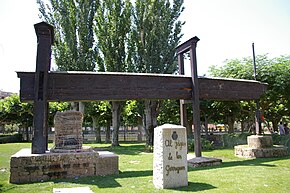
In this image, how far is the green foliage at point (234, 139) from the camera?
56.5ft

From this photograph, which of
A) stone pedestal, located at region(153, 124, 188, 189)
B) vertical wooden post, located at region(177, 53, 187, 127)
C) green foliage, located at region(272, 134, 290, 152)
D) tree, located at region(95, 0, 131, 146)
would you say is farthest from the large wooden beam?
tree, located at region(95, 0, 131, 146)

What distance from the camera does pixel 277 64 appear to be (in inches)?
614

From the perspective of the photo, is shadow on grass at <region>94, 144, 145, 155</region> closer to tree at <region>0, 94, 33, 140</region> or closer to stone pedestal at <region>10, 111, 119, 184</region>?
stone pedestal at <region>10, 111, 119, 184</region>

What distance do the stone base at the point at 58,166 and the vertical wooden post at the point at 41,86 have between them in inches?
21.0

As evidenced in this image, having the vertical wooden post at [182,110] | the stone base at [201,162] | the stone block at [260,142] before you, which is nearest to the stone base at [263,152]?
the stone block at [260,142]

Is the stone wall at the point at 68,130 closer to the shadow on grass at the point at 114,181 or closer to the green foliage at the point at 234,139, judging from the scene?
the shadow on grass at the point at 114,181

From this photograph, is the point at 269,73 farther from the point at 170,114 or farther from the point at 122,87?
the point at 170,114

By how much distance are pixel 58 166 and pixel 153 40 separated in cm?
1352

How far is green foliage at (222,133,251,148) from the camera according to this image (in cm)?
1722

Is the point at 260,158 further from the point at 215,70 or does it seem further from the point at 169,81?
the point at 215,70

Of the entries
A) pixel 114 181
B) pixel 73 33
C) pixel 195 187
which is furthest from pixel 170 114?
pixel 195 187

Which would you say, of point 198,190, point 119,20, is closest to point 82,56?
point 119,20

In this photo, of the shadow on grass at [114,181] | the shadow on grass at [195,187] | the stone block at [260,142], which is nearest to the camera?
the shadow on grass at [195,187]

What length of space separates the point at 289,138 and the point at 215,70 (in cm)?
656
